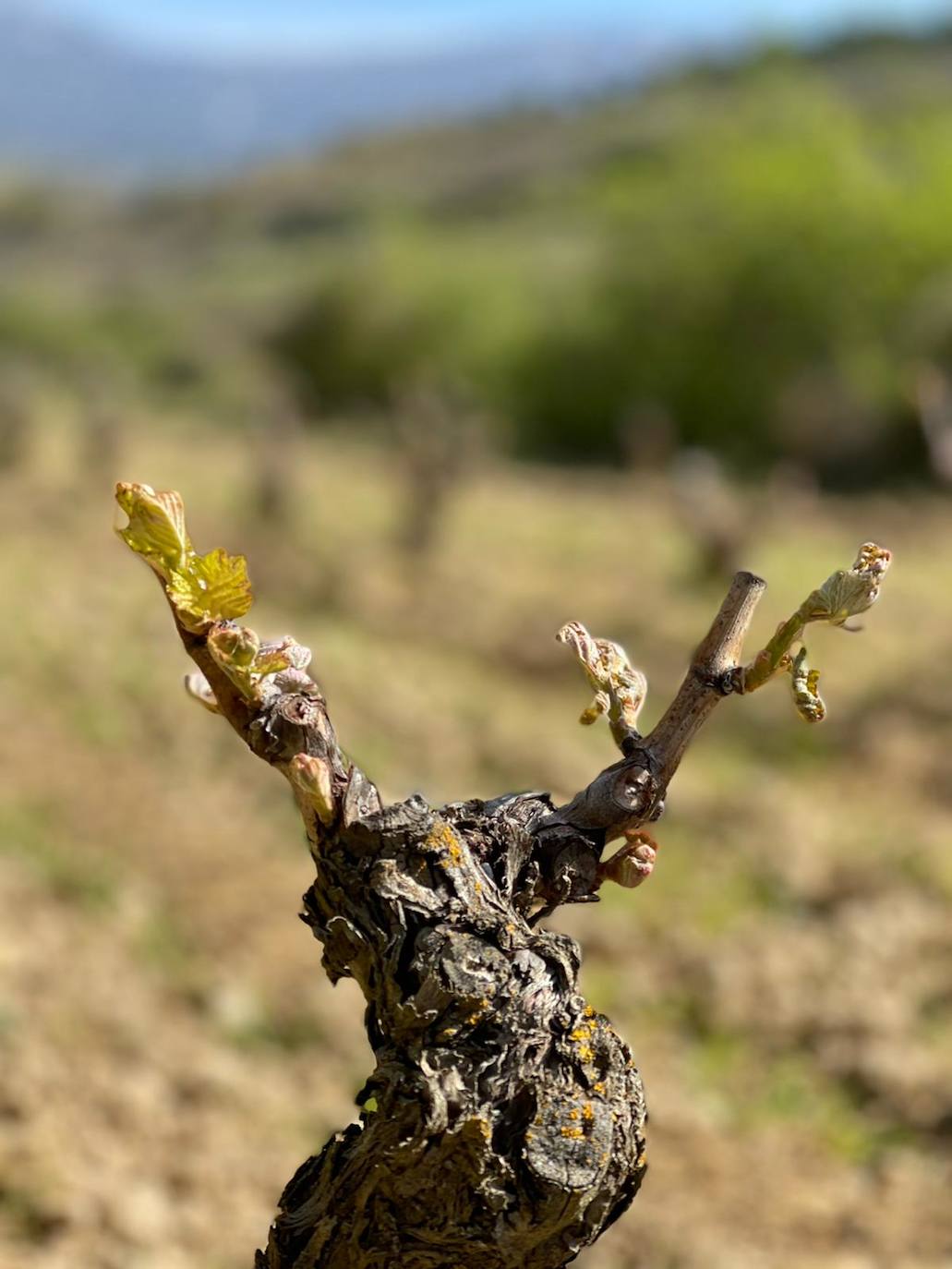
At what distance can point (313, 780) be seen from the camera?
74.5 inches

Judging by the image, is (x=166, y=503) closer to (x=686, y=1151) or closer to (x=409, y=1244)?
(x=409, y=1244)

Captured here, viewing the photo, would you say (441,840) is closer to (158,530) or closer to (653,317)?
(158,530)

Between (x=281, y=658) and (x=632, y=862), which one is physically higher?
(x=632, y=862)

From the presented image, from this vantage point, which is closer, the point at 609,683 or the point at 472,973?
the point at 472,973

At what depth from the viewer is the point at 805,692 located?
1.87m

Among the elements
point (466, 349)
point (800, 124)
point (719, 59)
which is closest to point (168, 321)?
point (466, 349)

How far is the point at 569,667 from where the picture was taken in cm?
976

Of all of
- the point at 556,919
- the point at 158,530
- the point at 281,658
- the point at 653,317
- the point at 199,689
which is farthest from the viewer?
the point at 653,317

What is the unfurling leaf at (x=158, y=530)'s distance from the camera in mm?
1762

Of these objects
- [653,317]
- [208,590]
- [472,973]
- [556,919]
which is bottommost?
[472,973]

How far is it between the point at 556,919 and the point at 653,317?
1948 cm

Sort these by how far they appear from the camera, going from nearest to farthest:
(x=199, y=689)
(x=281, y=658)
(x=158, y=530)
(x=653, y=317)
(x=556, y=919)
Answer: (x=158, y=530), (x=281, y=658), (x=199, y=689), (x=556, y=919), (x=653, y=317)

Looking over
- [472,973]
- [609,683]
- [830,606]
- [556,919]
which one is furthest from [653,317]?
[472,973]

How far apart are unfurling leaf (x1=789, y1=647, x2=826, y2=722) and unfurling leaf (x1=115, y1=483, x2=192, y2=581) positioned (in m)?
0.84
